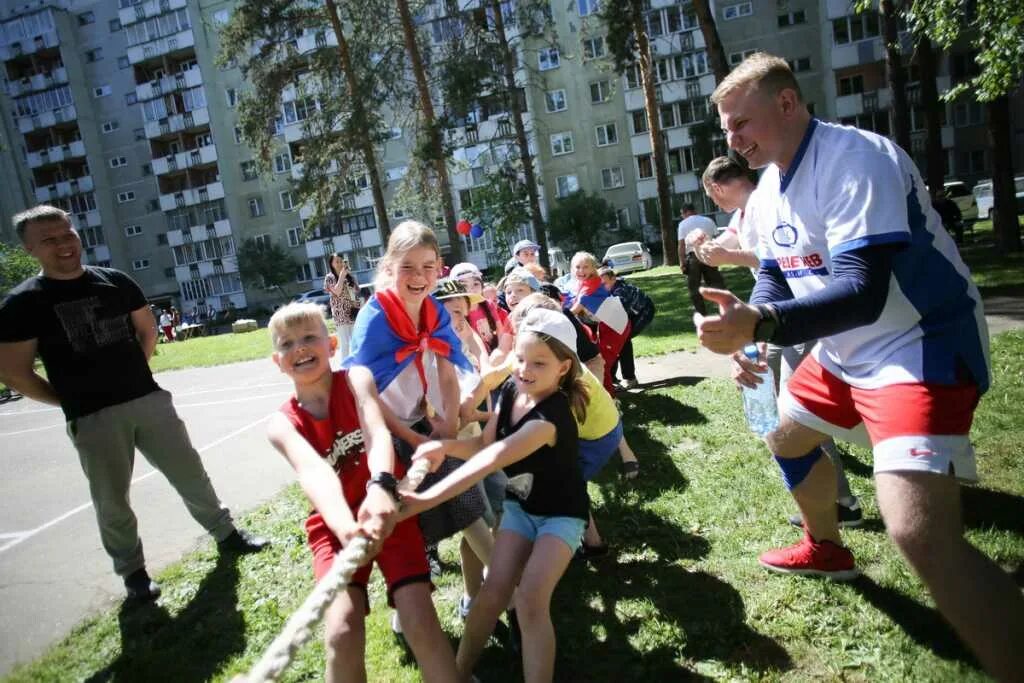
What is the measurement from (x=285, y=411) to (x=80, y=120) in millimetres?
62309

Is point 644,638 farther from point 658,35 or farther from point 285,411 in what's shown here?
point 658,35

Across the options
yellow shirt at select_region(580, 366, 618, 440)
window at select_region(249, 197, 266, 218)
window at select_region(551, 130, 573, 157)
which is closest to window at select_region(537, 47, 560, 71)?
window at select_region(551, 130, 573, 157)

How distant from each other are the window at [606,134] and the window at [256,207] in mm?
26987

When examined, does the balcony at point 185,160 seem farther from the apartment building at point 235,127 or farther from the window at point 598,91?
the window at point 598,91

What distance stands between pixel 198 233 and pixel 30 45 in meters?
21.3

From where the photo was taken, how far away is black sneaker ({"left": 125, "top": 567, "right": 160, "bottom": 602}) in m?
4.00

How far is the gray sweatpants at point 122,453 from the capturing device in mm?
3984

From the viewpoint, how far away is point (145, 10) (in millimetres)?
48125

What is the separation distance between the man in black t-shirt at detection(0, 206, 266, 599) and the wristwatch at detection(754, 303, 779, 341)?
405 centimetres

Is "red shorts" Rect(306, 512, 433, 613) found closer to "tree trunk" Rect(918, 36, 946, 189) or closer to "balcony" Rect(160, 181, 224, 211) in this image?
"tree trunk" Rect(918, 36, 946, 189)

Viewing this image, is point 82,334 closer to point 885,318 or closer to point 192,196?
point 885,318

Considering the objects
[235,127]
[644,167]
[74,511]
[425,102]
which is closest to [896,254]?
[74,511]

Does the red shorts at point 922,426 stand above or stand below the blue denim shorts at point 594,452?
above

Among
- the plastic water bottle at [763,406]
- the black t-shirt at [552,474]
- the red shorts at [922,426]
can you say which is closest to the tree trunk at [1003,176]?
the plastic water bottle at [763,406]
